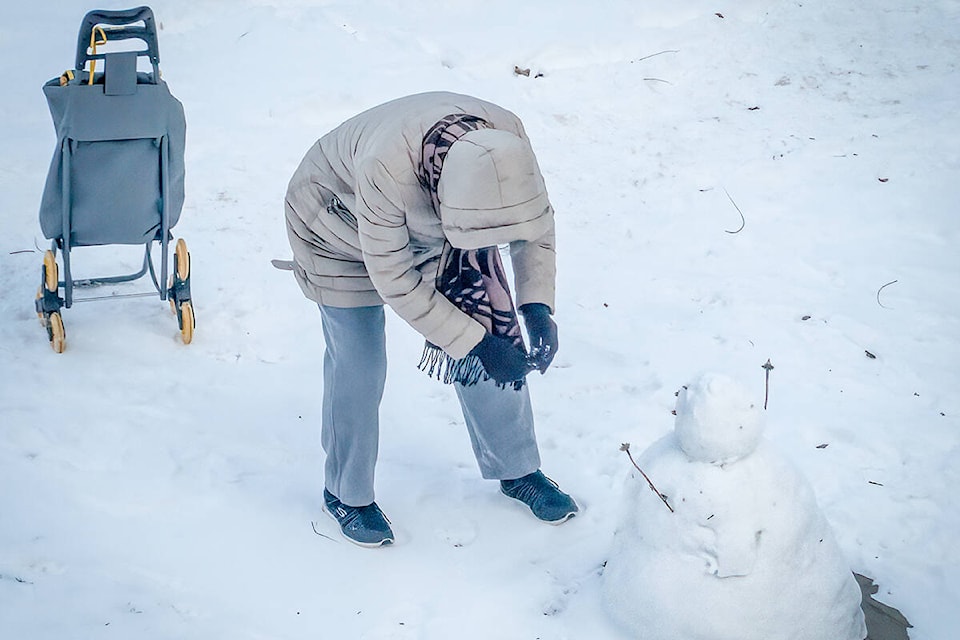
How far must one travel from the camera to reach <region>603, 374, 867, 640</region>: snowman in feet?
7.18

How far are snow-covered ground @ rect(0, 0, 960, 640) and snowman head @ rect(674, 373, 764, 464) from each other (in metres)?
0.63

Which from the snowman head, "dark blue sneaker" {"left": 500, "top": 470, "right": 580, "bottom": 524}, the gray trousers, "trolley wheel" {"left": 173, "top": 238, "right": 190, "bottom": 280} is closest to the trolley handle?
"trolley wheel" {"left": 173, "top": 238, "right": 190, "bottom": 280}

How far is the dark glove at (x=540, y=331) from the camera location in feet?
8.95

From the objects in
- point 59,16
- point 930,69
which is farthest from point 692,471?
point 59,16

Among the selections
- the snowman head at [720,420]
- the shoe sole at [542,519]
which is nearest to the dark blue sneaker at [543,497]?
the shoe sole at [542,519]

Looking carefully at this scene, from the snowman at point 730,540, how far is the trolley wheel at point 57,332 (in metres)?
2.62

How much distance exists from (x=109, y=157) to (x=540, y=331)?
6.80 feet

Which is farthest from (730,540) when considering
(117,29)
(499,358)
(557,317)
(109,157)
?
(117,29)

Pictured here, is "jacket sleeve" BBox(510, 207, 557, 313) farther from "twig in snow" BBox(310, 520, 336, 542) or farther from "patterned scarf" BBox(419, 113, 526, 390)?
"twig in snow" BBox(310, 520, 336, 542)

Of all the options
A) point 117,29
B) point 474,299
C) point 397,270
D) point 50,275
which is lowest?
point 50,275

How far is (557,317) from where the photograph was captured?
13.9 feet

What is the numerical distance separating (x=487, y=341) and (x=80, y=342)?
7.16 ft

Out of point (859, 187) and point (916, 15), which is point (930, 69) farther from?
point (859, 187)

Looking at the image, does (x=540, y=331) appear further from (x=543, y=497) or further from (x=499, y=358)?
(x=543, y=497)
